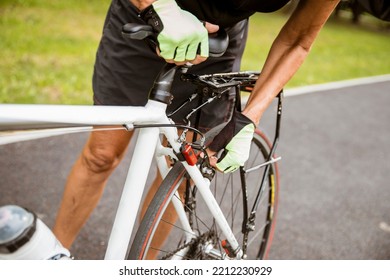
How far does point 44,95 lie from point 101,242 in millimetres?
2074

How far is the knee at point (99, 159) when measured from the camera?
199 centimetres

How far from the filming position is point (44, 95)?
4.29m

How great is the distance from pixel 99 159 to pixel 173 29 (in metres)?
0.85

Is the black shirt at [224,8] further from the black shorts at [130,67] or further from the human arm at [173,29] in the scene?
the black shorts at [130,67]

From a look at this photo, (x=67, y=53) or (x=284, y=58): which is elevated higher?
(x=284, y=58)

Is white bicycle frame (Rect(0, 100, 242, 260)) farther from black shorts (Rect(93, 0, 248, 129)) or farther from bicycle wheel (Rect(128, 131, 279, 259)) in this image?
black shorts (Rect(93, 0, 248, 129))

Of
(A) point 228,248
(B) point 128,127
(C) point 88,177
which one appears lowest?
(A) point 228,248

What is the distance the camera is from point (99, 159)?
A: 2008 millimetres

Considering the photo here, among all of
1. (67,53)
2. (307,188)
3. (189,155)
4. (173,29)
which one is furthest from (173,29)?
(67,53)

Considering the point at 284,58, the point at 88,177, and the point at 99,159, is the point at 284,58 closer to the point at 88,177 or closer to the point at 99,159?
the point at 99,159
